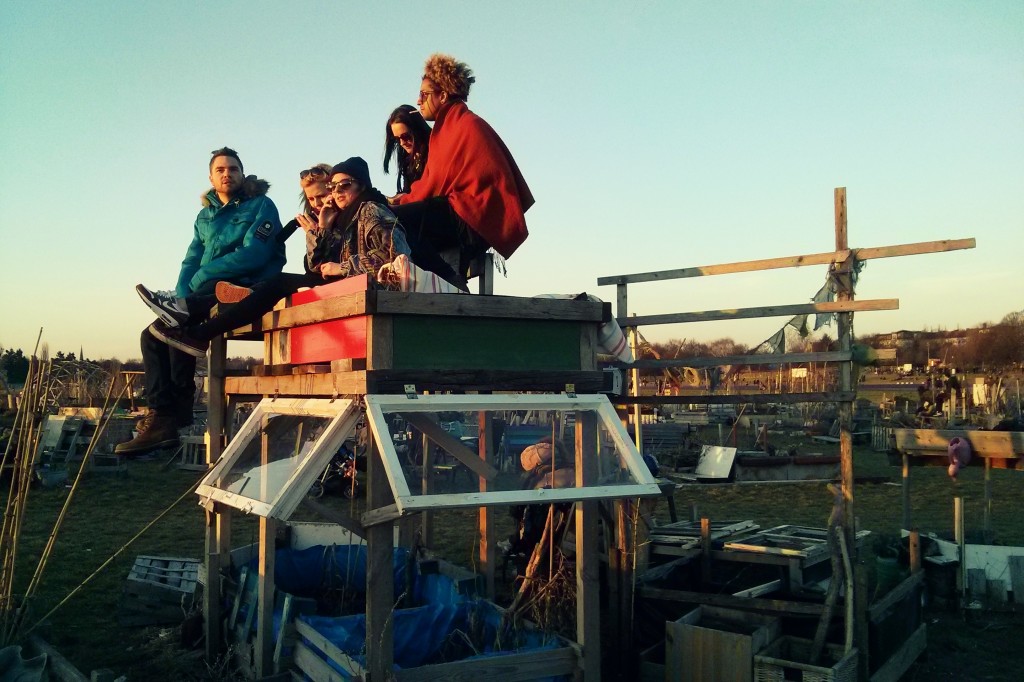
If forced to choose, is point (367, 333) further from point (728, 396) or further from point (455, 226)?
point (728, 396)

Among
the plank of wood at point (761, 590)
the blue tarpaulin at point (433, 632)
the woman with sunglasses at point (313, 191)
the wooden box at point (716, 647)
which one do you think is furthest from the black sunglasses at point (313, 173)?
the plank of wood at point (761, 590)

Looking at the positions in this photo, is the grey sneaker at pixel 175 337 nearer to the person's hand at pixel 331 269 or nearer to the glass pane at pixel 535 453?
the person's hand at pixel 331 269

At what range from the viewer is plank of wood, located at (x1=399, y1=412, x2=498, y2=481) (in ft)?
12.0

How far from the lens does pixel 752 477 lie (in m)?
16.2

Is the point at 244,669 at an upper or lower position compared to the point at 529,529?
lower

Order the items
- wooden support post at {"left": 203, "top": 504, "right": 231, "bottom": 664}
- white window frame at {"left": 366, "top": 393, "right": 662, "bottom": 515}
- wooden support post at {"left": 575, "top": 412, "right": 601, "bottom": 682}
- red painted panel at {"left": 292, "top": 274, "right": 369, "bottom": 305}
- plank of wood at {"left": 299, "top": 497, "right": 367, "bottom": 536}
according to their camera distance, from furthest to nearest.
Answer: wooden support post at {"left": 203, "top": 504, "right": 231, "bottom": 664} < wooden support post at {"left": 575, "top": 412, "right": 601, "bottom": 682} < red painted panel at {"left": 292, "top": 274, "right": 369, "bottom": 305} < plank of wood at {"left": 299, "top": 497, "right": 367, "bottom": 536} < white window frame at {"left": 366, "top": 393, "right": 662, "bottom": 515}

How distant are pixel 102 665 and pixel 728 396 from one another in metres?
5.02

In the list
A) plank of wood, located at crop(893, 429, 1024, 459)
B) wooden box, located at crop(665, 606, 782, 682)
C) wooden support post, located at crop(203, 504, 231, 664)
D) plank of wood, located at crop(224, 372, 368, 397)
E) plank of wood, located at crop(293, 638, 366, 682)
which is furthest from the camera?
plank of wood, located at crop(893, 429, 1024, 459)

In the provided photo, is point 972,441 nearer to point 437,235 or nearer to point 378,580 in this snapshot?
point 437,235

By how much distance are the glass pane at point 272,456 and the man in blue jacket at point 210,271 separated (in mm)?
561

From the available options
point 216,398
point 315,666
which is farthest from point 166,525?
point 315,666

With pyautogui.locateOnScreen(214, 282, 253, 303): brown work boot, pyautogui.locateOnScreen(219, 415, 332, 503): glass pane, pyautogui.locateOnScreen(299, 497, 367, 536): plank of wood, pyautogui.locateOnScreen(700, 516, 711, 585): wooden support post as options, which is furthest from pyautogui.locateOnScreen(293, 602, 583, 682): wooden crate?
pyautogui.locateOnScreen(700, 516, 711, 585): wooden support post

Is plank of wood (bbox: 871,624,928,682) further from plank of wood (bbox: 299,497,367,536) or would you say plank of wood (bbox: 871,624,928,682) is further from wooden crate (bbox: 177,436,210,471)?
wooden crate (bbox: 177,436,210,471)

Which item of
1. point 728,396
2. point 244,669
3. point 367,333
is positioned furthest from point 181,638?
point 728,396
